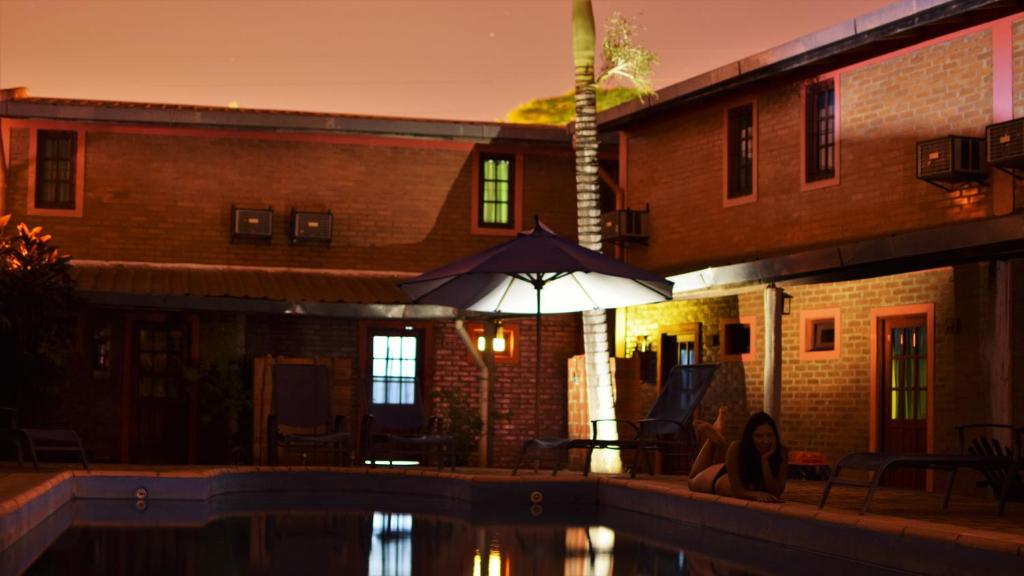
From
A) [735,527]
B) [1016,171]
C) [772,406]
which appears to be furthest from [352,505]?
[1016,171]

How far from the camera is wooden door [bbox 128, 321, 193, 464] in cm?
1797

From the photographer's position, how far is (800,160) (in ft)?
48.6

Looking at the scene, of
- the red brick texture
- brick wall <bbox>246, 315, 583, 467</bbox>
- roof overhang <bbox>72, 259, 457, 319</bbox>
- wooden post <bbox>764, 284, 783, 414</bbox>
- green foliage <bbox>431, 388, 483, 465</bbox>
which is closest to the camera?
the red brick texture

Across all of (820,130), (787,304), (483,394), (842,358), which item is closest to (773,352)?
(842,358)

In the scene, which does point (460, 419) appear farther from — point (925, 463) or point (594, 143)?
point (925, 463)

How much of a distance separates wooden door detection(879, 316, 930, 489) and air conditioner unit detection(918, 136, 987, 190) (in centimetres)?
181

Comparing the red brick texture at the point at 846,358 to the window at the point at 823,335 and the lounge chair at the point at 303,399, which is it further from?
the lounge chair at the point at 303,399

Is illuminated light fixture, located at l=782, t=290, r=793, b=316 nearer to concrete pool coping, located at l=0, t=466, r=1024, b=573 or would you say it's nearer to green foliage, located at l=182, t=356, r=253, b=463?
concrete pool coping, located at l=0, t=466, r=1024, b=573

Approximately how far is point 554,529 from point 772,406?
4676 millimetres

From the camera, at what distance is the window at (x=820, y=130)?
47.7 feet

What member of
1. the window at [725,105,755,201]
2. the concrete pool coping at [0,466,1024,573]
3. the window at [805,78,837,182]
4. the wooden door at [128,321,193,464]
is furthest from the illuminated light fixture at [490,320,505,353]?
the window at [805,78,837,182]

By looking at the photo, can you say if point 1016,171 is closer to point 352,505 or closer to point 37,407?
point 352,505

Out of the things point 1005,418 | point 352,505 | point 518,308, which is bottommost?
point 352,505

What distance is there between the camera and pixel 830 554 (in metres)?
8.41
